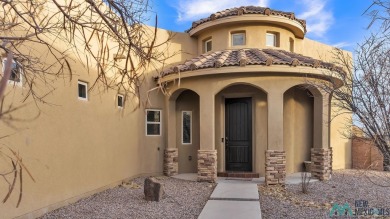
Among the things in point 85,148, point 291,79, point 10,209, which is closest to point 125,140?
point 85,148

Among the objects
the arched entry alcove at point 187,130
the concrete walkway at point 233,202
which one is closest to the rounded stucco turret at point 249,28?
the arched entry alcove at point 187,130

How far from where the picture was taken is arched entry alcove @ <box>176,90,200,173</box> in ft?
41.3

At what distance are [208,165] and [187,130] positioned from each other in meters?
2.76

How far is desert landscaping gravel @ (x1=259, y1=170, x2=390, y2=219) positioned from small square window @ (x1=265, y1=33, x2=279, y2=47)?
6.17 meters

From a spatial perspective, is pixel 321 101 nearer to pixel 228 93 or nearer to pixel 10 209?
pixel 228 93

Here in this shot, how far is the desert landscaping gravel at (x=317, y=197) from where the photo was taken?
23.3ft

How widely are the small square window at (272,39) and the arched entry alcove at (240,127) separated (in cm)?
272

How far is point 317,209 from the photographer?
7375mm

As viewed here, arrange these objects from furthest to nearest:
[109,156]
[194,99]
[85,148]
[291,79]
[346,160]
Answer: [346,160]
[194,99]
[291,79]
[109,156]
[85,148]

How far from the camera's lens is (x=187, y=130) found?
12.8m

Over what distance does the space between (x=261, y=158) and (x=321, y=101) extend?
123 inches

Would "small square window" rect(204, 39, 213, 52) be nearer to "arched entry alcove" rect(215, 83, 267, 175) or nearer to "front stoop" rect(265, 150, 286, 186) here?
"arched entry alcove" rect(215, 83, 267, 175)

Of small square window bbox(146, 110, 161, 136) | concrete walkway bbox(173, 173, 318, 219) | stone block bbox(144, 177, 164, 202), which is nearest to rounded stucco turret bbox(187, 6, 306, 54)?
small square window bbox(146, 110, 161, 136)

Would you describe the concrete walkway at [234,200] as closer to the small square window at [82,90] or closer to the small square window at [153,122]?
the small square window at [153,122]
